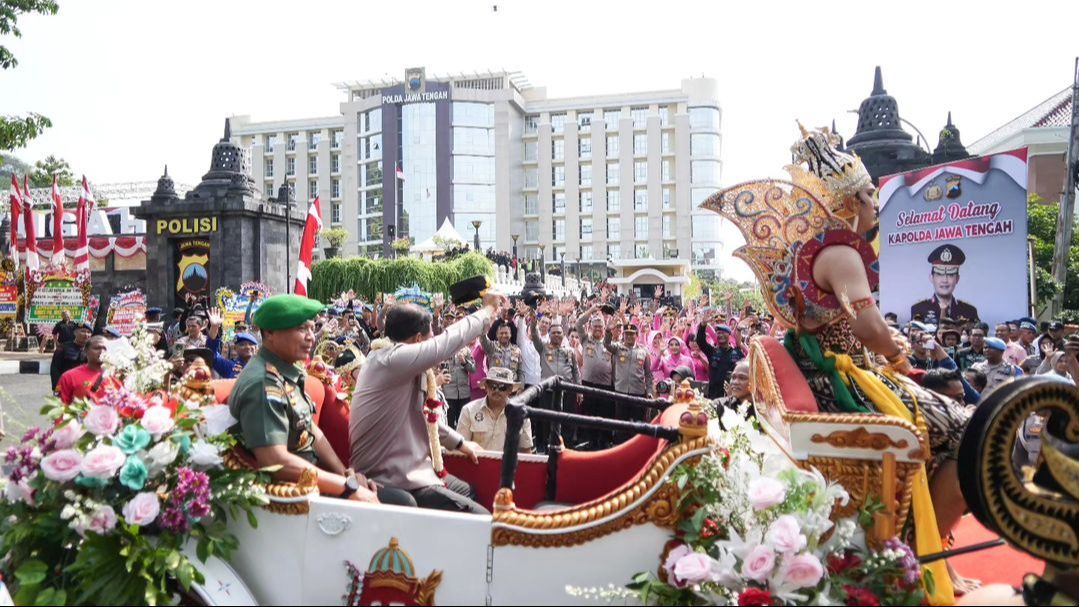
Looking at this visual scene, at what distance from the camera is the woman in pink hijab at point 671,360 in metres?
9.02

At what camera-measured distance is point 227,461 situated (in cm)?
290

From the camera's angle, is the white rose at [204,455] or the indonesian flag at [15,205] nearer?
the white rose at [204,455]

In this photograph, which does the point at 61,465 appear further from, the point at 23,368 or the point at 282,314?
the point at 23,368

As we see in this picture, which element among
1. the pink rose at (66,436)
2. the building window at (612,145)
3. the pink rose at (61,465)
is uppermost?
the building window at (612,145)

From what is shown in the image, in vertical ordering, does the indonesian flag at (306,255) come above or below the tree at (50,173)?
below

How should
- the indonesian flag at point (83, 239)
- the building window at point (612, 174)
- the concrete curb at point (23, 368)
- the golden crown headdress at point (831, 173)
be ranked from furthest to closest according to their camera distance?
1. the building window at point (612, 174)
2. the indonesian flag at point (83, 239)
3. the concrete curb at point (23, 368)
4. the golden crown headdress at point (831, 173)

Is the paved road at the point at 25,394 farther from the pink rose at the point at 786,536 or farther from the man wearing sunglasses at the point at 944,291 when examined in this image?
the man wearing sunglasses at the point at 944,291

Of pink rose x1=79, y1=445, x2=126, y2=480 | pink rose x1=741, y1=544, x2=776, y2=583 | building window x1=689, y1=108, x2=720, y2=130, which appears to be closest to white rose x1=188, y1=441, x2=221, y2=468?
pink rose x1=79, y1=445, x2=126, y2=480

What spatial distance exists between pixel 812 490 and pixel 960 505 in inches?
31.8

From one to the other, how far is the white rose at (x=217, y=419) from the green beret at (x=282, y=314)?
40 cm

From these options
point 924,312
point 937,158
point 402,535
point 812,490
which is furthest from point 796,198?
point 937,158

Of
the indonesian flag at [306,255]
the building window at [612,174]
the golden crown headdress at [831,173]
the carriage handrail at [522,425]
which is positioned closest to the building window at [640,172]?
the building window at [612,174]

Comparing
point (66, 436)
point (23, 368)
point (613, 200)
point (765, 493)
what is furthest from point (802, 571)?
point (613, 200)

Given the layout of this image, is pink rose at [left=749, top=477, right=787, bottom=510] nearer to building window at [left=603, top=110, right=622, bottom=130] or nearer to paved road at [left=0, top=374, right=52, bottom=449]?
paved road at [left=0, top=374, right=52, bottom=449]
